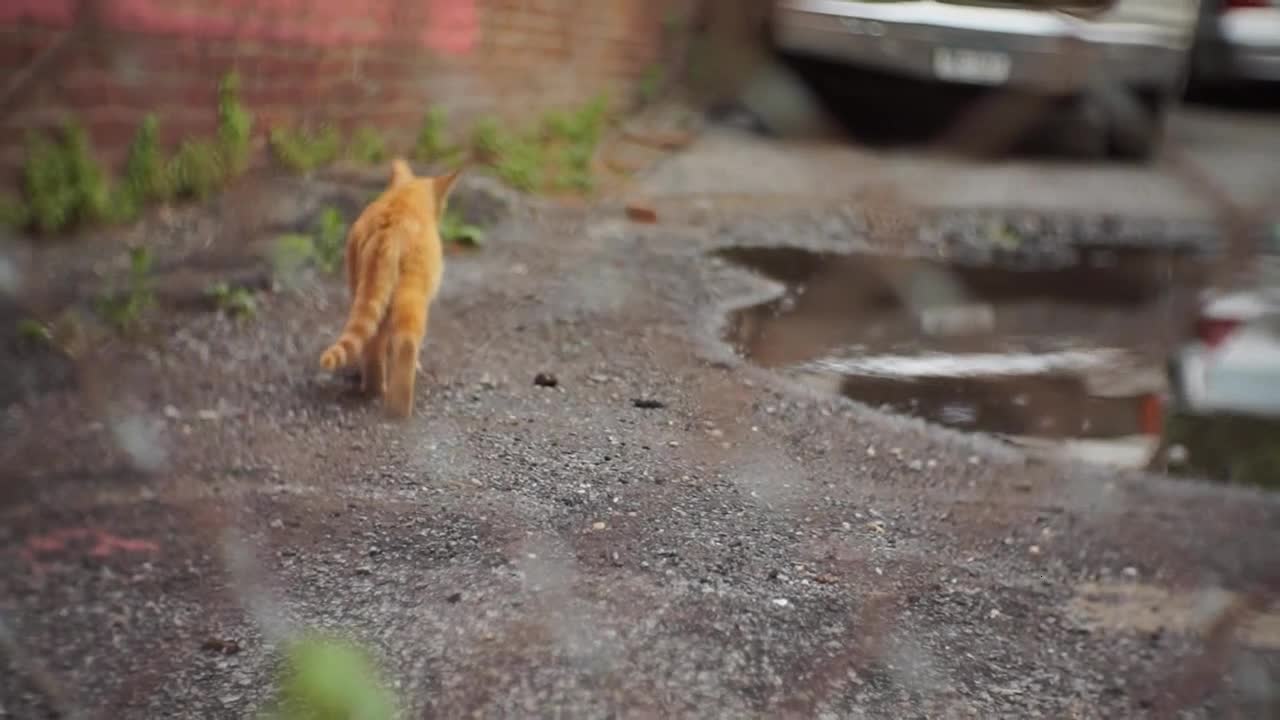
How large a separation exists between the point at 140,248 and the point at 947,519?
53.7 inches

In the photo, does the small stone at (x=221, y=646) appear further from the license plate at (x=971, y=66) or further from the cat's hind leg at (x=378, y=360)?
the license plate at (x=971, y=66)

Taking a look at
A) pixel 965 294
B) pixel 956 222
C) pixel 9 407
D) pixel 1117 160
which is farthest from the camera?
pixel 1117 160

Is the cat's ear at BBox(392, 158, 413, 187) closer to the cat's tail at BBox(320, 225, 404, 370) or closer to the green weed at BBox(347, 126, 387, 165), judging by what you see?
the cat's tail at BBox(320, 225, 404, 370)

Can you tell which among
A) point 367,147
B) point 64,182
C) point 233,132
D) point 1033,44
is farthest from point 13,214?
point 1033,44

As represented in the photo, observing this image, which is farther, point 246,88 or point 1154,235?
point 1154,235

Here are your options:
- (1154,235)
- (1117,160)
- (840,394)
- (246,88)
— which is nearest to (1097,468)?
(840,394)

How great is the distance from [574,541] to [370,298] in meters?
0.46

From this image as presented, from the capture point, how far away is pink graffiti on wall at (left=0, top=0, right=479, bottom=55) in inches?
72.6

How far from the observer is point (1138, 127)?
3.20m

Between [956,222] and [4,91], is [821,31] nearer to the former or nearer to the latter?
[956,222]

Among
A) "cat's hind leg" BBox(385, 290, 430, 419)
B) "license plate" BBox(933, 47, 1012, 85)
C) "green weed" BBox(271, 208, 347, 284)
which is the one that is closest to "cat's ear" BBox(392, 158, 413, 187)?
"green weed" BBox(271, 208, 347, 284)

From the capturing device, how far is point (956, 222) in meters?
3.16

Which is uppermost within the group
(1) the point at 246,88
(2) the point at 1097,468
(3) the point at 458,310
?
(1) the point at 246,88

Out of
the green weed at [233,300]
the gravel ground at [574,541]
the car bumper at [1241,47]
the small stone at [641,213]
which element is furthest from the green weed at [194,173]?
the car bumper at [1241,47]
